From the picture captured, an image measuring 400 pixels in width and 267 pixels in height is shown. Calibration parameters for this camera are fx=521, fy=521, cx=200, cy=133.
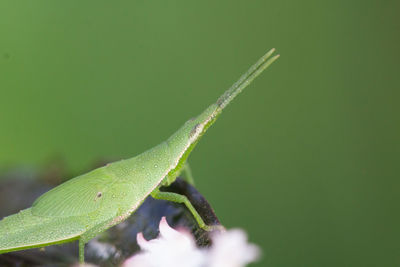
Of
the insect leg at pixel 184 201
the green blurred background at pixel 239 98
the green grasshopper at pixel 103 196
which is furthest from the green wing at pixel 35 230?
the green blurred background at pixel 239 98

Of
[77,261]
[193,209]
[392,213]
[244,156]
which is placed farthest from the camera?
[244,156]

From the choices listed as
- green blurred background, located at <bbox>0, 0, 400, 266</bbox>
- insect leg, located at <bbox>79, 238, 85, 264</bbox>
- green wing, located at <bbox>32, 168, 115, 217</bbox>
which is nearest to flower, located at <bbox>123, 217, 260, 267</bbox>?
insect leg, located at <bbox>79, 238, 85, 264</bbox>

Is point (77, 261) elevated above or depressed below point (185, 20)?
below

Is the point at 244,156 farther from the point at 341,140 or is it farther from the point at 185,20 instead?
the point at 185,20

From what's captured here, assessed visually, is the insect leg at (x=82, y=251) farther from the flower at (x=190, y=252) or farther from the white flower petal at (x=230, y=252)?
the white flower petal at (x=230, y=252)

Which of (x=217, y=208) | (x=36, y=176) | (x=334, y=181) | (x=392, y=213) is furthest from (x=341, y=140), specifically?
(x=36, y=176)

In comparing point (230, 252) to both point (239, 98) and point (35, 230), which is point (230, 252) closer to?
point (35, 230)
